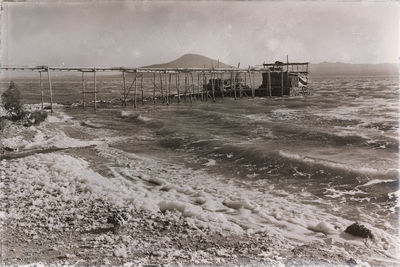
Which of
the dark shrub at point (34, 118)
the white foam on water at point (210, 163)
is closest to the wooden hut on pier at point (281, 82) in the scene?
the dark shrub at point (34, 118)

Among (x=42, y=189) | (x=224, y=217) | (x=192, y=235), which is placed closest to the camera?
(x=192, y=235)

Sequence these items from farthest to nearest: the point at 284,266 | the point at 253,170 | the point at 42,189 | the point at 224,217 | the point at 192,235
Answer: the point at 253,170 → the point at 42,189 → the point at 224,217 → the point at 192,235 → the point at 284,266

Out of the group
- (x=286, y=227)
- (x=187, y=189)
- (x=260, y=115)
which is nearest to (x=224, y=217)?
(x=286, y=227)

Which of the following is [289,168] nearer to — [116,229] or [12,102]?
[116,229]

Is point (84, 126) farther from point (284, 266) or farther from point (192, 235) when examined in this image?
point (284, 266)

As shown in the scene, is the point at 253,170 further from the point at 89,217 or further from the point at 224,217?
the point at 89,217

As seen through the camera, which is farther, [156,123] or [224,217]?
[156,123]

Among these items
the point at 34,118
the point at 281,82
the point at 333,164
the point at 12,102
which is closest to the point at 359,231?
the point at 333,164
